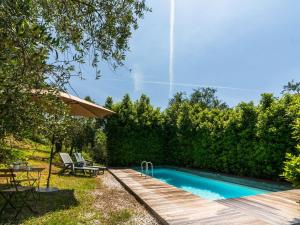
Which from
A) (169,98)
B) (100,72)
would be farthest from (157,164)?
(169,98)

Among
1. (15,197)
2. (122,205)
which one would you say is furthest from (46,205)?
(122,205)

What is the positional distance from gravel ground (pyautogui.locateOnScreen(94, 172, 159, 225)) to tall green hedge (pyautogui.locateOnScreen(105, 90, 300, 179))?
17.2 ft

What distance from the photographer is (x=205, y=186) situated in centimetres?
1225

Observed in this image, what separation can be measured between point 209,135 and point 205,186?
11.3 feet

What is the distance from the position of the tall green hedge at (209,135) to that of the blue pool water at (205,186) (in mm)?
1174

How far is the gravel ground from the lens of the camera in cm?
526

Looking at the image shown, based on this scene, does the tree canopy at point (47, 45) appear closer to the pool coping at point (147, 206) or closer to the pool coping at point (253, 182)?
the pool coping at point (147, 206)

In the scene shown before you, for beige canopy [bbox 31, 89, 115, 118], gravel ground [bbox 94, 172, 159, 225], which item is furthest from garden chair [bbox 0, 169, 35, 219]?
beige canopy [bbox 31, 89, 115, 118]

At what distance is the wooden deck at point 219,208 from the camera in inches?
198

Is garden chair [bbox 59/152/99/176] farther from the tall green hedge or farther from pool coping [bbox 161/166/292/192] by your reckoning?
pool coping [bbox 161/166/292/192]

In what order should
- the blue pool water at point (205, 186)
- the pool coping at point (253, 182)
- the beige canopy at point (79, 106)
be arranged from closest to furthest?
the beige canopy at point (79, 106)
the pool coping at point (253, 182)
the blue pool water at point (205, 186)

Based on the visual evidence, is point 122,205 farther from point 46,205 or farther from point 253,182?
point 253,182

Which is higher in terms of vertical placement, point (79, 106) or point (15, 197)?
point (79, 106)

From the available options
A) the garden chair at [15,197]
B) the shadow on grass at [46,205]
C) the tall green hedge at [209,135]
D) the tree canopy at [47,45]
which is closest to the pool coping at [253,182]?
the tall green hedge at [209,135]
